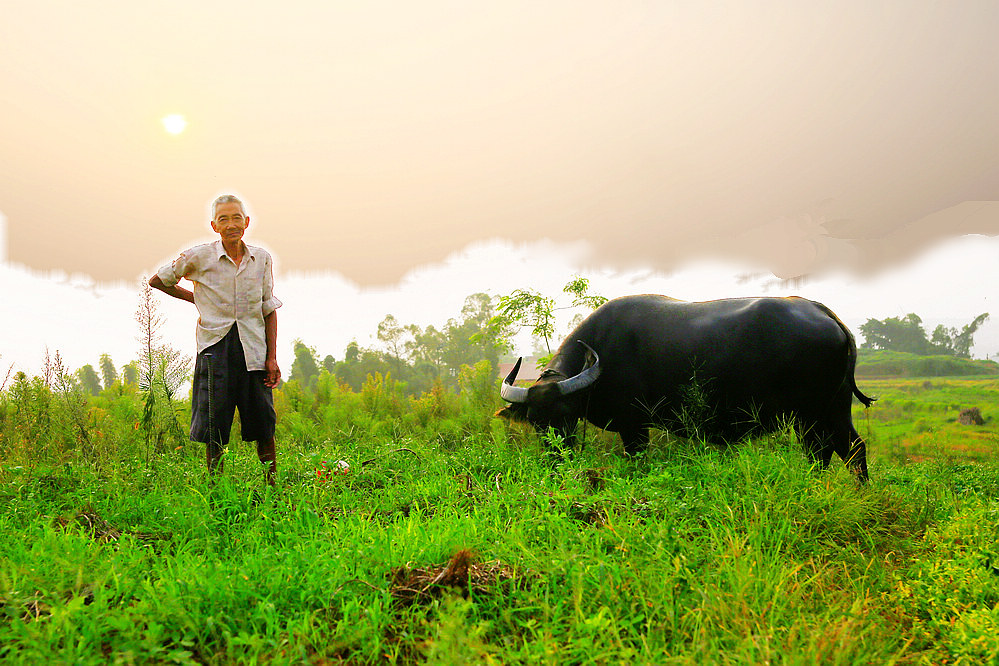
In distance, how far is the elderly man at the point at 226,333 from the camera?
366 cm

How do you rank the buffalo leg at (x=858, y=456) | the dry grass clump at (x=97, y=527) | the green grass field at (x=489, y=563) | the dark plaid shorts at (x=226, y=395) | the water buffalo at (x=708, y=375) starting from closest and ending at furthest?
the green grass field at (x=489, y=563) → the dry grass clump at (x=97, y=527) → the dark plaid shorts at (x=226, y=395) → the buffalo leg at (x=858, y=456) → the water buffalo at (x=708, y=375)

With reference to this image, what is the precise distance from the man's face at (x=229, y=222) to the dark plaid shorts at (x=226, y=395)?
2.00ft

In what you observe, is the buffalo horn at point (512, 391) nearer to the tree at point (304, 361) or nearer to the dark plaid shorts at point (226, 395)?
the dark plaid shorts at point (226, 395)

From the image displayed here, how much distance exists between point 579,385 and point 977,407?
845 cm

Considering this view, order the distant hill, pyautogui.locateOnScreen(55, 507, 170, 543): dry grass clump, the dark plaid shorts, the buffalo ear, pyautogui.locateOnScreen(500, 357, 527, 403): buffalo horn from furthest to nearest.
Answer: the distant hill
the buffalo ear
pyautogui.locateOnScreen(500, 357, 527, 403): buffalo horn
the dark plaid shorts
pyautogui.locateOnScreen(55, 507, 170, 543): dry grass clump

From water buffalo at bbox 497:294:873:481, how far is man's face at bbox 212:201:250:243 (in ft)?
8.12

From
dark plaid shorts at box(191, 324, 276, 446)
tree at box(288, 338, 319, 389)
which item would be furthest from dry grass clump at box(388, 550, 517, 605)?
tree at box(288, 338, 319, 389)

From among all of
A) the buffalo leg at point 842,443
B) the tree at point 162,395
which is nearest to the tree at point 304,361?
Result: the tree at point 162,395

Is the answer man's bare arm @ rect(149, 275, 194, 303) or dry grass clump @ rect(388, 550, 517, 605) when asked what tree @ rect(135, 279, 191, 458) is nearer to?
man's bare arm @ rect(149, 275, 194, 303)

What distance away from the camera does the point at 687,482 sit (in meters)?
3.15

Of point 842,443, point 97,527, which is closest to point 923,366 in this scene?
point 842,443

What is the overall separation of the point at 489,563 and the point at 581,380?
2603 millimetres

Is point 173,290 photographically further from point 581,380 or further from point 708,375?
point 708,375

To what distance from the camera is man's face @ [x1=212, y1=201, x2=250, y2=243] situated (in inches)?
147
